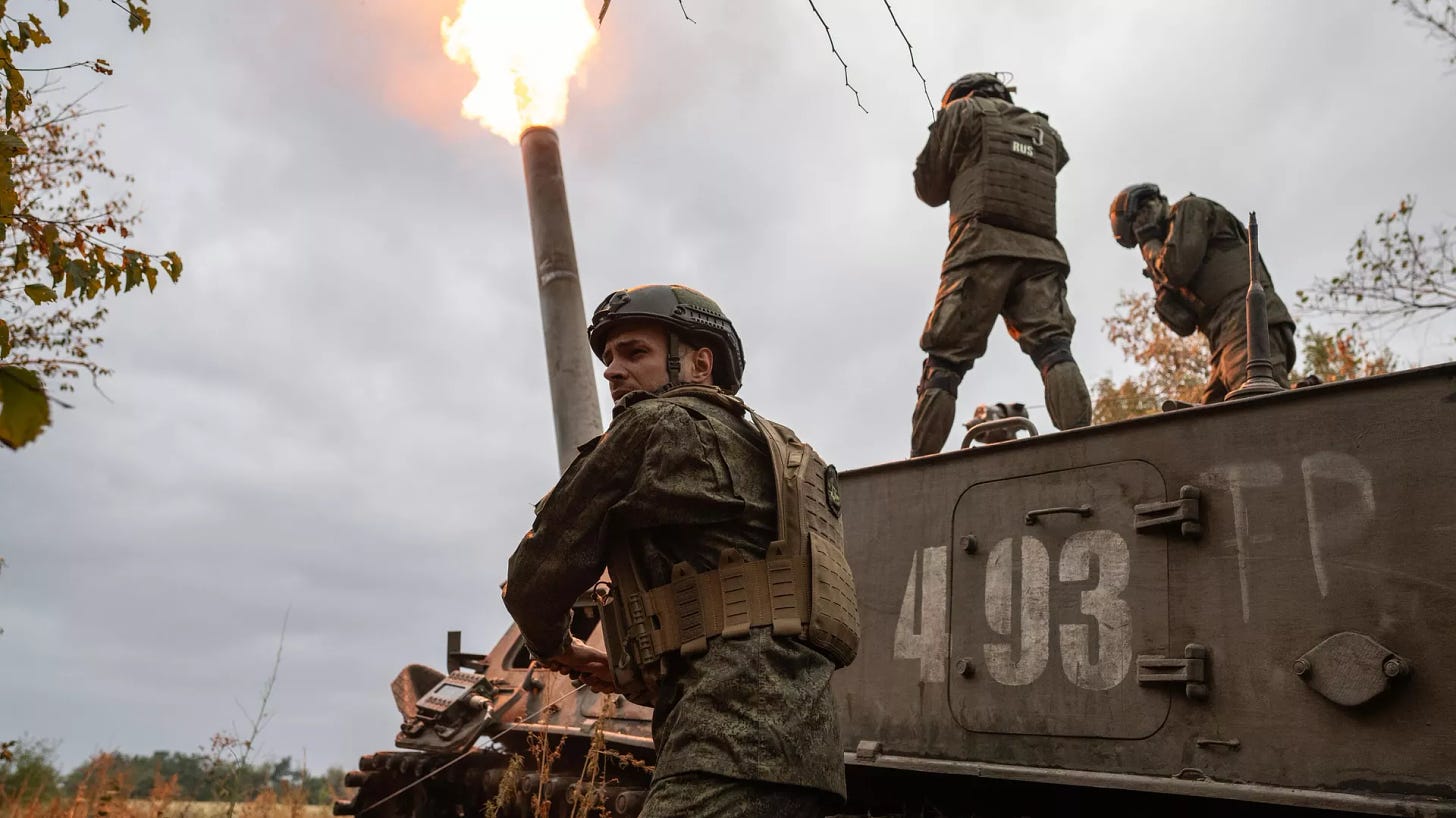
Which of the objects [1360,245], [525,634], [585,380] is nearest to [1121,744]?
[525,634]

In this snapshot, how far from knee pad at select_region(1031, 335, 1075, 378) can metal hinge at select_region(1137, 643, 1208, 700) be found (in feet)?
8.83

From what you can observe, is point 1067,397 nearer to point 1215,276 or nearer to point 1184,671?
point 1215,276

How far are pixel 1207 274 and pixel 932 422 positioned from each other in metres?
1.96

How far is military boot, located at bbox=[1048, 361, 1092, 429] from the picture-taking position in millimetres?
6449

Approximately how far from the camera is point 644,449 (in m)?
2.97

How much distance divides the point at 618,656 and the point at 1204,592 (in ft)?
7.14

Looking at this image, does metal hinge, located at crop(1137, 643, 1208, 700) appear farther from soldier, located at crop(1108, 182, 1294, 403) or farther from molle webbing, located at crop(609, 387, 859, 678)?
soldier, located at crop(1108, 182, 1294, 403)

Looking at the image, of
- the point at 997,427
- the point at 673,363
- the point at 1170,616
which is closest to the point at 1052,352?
the point at 997,427

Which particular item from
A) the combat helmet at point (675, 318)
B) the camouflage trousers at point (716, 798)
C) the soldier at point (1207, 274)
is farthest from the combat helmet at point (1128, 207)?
the camouflage trousers at point (716, 798)

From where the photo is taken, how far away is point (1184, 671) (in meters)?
4.15

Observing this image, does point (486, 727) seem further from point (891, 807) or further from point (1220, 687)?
point (1220, 687)

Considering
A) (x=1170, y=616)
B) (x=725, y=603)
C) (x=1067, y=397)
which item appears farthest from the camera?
(x=1067, y=397)

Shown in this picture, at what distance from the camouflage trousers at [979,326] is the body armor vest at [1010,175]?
257mm

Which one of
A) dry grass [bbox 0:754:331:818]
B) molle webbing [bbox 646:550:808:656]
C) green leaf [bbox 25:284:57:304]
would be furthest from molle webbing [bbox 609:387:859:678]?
dry grass [bbox 0:754:331:818]
